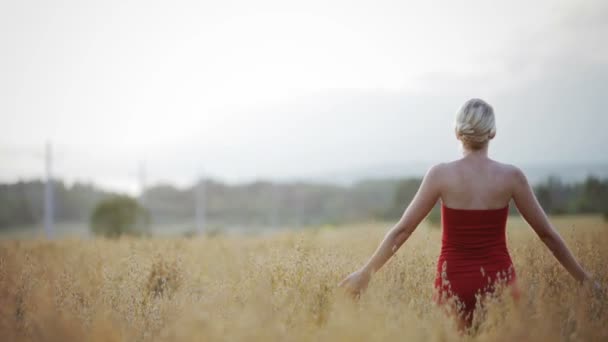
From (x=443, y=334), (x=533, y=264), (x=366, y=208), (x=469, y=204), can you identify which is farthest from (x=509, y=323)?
(x=366, y=208)

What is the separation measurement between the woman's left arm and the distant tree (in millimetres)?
18771

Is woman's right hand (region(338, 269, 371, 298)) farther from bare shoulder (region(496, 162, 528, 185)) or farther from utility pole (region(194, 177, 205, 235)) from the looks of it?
utility pole (region(194, 177, 205, 235))

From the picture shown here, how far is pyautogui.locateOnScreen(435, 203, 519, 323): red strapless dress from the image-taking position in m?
3.14

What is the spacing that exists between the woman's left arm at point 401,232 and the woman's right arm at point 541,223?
0.56 meters

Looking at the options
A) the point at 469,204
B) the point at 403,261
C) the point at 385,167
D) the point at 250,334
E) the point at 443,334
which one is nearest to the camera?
the point at 250,334

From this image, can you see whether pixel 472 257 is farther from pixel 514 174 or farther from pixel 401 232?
pixel 514 174

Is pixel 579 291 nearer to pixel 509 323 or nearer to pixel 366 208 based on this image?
pixel 509 323

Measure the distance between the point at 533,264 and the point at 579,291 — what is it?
1062mm

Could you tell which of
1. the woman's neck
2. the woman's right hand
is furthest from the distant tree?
the woman's neck

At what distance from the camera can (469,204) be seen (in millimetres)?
3166

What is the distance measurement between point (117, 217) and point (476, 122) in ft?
65.7

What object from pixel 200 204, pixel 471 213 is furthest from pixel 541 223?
pixel 200 204

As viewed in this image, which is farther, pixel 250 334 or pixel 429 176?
pixel 429 176

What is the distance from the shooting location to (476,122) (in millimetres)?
3078
